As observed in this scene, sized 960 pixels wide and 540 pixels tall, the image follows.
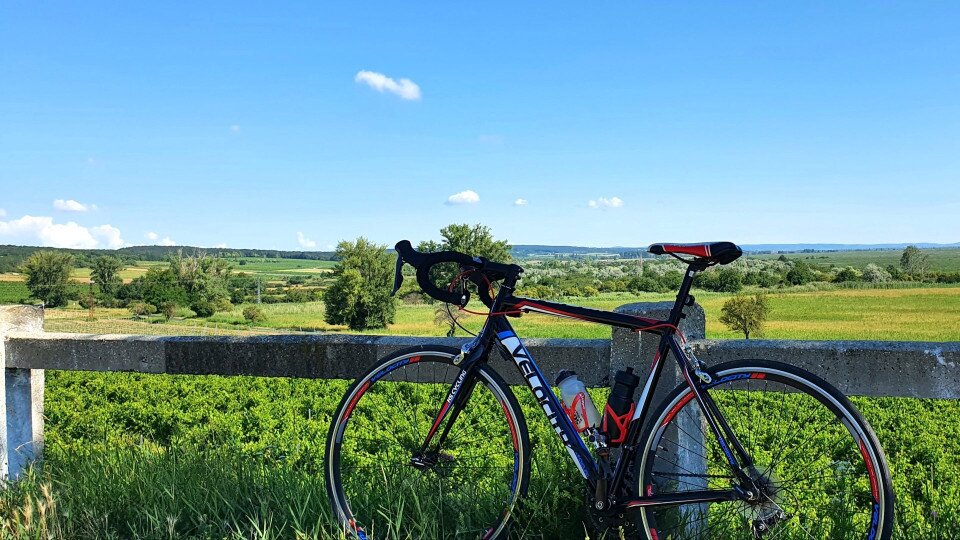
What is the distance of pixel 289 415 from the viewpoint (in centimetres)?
1506

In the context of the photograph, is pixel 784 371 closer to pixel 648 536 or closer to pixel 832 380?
pixel 832 380

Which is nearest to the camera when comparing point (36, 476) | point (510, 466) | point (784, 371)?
point (784, 371)

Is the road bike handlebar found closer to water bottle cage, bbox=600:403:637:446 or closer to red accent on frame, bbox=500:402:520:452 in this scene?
red accent on frame, bbox=500:402:520:452

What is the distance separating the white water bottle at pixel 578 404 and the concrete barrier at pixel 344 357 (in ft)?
1.07

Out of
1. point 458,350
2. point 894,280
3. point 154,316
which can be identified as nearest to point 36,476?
point 458,350

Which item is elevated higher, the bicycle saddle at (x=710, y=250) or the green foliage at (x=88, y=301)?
the bicycle saddle at (x=710, y=250)

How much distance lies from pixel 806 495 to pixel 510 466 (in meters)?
1.05

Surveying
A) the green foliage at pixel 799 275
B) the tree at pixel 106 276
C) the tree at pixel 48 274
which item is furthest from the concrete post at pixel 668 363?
the tree at pixel 106 276

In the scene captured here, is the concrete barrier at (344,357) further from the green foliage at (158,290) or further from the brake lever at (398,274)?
the green foliage at (158,290)

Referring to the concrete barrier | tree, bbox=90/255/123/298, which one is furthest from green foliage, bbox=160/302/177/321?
the concrete barrier

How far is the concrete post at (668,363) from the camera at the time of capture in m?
2.63

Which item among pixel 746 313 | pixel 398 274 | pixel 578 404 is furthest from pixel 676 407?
pixel 746 313

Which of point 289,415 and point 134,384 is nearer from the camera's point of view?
point 289,415

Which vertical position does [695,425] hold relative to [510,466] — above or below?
above
